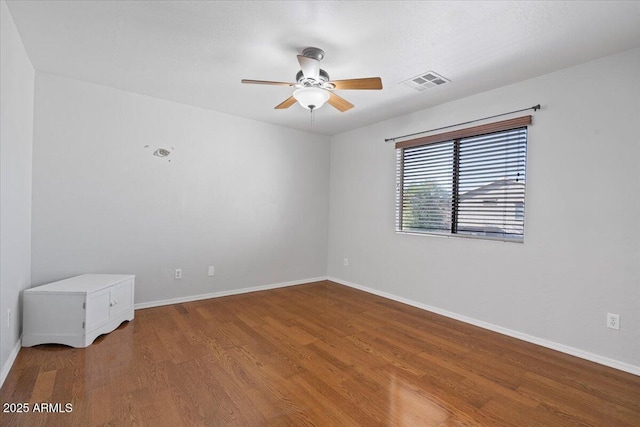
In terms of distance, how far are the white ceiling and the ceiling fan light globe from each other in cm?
31

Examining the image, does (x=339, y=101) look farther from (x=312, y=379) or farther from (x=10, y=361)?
(x=10, y=361)

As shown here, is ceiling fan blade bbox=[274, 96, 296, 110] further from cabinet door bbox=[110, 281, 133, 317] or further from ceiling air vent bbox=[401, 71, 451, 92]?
cabinet door bbox=[110, 281, 133, 317]

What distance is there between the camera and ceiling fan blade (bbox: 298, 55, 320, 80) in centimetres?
224

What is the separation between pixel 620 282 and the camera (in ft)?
7.97

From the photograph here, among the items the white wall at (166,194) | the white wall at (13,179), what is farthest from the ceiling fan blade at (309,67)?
the white wall at (166,194)

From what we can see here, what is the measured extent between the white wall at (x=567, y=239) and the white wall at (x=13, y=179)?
3.89 meters

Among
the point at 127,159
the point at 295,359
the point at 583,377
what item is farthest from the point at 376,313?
the point at 127,159

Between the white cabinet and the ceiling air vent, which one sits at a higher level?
the ceiling air vent

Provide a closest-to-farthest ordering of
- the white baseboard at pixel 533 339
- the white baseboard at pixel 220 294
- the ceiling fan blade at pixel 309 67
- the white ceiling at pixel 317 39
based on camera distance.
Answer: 1. the white ceiling at pixel 317 39
2. the ceiling fan blade at pixel 309 67
3. the white baseboard at pixel 533 339
4. the white baseboard at pixel 220 294

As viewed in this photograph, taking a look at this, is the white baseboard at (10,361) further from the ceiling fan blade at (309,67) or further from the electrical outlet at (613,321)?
the electrical outlet at (613,321)

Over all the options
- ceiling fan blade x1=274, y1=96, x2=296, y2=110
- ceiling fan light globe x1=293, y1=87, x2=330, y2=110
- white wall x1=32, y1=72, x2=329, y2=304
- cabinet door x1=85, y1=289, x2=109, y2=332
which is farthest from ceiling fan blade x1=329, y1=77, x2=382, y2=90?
cabinet door x1=85, y1=289, x2=109, y2=332

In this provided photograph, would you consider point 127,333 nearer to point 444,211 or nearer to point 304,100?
point 304,100

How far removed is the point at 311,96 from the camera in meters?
2.55

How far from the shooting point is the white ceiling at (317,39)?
6.53 feet
